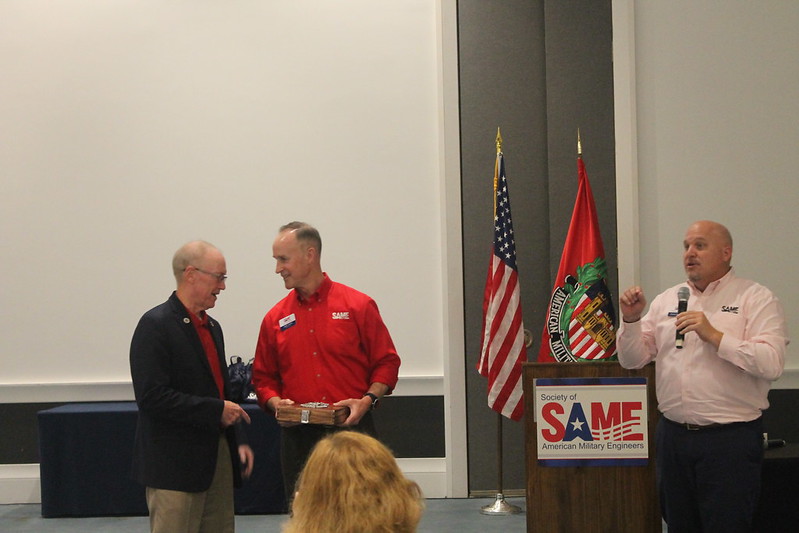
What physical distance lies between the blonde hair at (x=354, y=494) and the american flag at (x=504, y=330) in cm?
351

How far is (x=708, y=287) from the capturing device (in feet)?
12.5

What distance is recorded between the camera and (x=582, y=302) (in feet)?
15.7

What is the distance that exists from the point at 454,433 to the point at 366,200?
165cm

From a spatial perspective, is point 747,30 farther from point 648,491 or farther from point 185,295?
point 185,295

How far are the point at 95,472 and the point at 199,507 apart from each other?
2.47 meters

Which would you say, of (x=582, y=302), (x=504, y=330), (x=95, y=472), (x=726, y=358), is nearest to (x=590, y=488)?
(x=726, y=358)

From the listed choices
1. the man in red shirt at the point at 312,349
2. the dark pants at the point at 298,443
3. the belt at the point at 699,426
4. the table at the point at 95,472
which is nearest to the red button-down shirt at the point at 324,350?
the man in red shirt at the point at 312,349

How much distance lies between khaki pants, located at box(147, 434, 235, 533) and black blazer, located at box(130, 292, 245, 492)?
46mm

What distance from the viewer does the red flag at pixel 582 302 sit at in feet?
15.4

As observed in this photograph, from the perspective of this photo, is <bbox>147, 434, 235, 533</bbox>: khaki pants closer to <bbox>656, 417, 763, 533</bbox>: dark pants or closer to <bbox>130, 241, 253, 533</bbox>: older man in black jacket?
<bbox>130, 241, 253, 533</bbox>: older man in black jacket

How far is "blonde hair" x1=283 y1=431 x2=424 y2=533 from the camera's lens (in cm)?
160

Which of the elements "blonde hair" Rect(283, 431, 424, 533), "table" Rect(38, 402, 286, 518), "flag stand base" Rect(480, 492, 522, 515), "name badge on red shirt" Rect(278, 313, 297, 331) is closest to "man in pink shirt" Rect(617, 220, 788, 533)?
"name badge on red shirt" Rect(278, 313, 297, 331)

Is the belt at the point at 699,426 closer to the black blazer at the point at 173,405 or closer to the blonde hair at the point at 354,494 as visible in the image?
the black blazer at the point at 173,405

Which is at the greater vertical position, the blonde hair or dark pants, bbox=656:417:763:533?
the blonde hair
